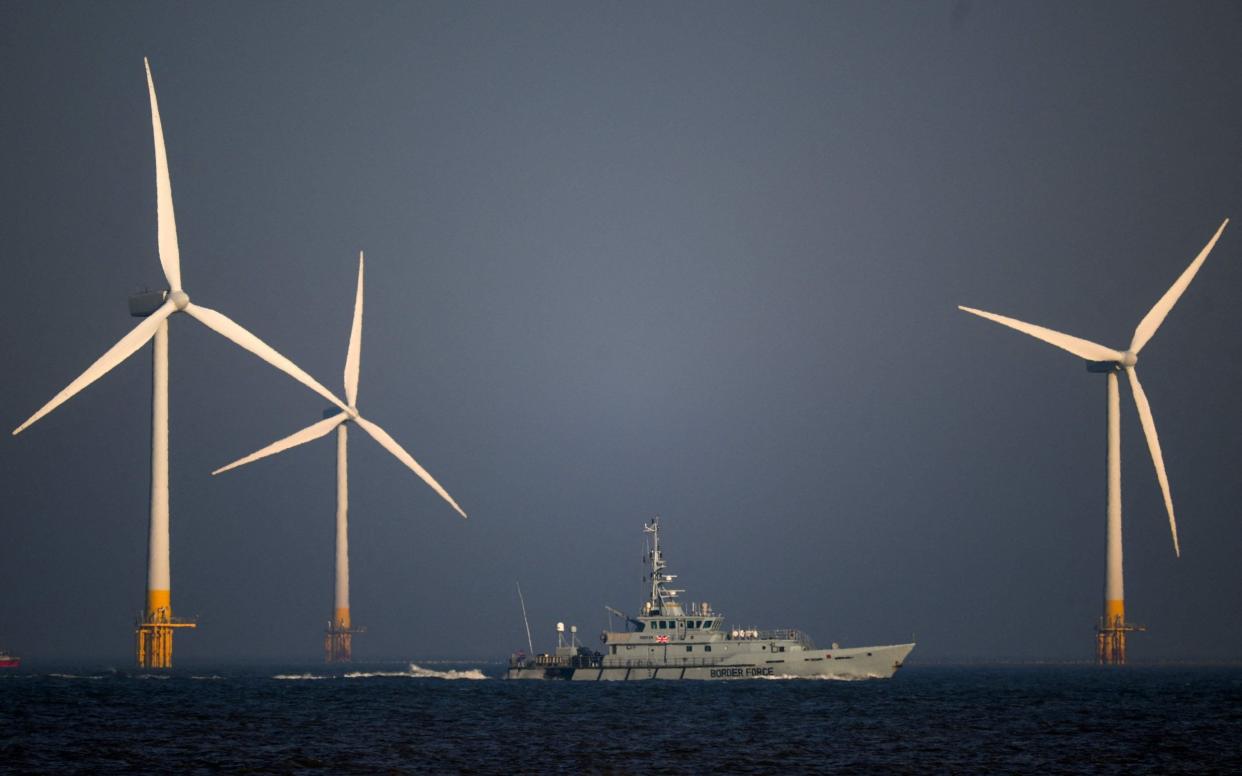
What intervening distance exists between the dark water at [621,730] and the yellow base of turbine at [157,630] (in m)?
8.22

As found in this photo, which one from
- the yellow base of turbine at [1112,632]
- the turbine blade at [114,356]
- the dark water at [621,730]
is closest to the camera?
the dark water at [621,730]

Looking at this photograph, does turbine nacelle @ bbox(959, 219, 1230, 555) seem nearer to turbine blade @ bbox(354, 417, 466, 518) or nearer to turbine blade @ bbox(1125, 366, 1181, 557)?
turbine blade @ bbox(1125, 366, 1181, 557)

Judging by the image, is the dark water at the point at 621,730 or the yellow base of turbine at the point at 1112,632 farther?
the yellow base of turbine at the point at 1112,632

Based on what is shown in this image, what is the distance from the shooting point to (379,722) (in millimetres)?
90375

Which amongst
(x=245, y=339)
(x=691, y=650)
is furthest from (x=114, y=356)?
(x=691, y=650)

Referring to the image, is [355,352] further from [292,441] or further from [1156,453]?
[1156,453]

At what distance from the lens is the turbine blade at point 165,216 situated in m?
122

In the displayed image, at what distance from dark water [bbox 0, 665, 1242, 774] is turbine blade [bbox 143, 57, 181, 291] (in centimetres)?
3669

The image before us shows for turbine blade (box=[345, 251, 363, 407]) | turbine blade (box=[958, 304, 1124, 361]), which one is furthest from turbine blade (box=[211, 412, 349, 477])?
turbine blade (box=[958, 304, 1124, 361])

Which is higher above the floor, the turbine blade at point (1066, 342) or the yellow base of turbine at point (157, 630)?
the turbine blade at point (1066, 342)

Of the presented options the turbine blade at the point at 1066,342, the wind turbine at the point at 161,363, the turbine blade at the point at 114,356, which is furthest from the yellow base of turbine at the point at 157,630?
the turbine blade at the point at 1066,342

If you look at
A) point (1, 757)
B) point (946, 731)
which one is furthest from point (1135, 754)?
point (1, 757)

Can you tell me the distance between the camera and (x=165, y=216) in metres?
127

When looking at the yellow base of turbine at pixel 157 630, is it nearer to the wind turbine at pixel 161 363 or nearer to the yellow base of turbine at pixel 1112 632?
the wind turbine at pixel 161 363
